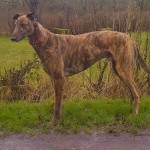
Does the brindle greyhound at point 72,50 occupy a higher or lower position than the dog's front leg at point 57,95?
higher

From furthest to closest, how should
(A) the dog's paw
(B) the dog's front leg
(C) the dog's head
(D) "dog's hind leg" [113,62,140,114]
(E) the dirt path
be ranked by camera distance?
(D) "dog's hind leg" [113,62,140,114], (B) the dog's front leg, (A) the dog's paw, (C) the dog's head, (E) the dirt path

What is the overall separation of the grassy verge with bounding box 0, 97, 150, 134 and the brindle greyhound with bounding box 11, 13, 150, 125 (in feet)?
0.92

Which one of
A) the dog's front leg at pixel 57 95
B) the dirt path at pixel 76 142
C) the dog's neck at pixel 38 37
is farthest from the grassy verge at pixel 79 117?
the dog's neck at pixel 38 37

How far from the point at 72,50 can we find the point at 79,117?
4.36 ft

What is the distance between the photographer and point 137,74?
10.1 meters

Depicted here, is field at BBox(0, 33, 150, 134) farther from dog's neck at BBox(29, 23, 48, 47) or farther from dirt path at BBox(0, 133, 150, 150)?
dog's neck at BBox(29, 23, 48, 47)

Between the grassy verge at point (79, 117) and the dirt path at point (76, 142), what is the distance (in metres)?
0.24

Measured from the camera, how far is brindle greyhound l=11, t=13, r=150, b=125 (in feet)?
25.8

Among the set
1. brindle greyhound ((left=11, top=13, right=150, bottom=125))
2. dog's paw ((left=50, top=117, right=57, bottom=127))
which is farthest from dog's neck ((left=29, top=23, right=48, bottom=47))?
dog's paw ((left=50, top=117, right=57, bottom=127))

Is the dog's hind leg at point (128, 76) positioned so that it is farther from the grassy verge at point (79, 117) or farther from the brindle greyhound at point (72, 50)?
the grassy verge at point (79, 117)

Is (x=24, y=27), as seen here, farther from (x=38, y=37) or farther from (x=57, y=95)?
(x=57, y=95)

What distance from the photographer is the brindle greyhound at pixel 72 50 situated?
7.88m

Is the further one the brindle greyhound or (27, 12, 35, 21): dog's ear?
the brindle greyhound

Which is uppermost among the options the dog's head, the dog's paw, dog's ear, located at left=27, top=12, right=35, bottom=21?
dog's ear, located at left=27, top=12, right=35, bottom=21
